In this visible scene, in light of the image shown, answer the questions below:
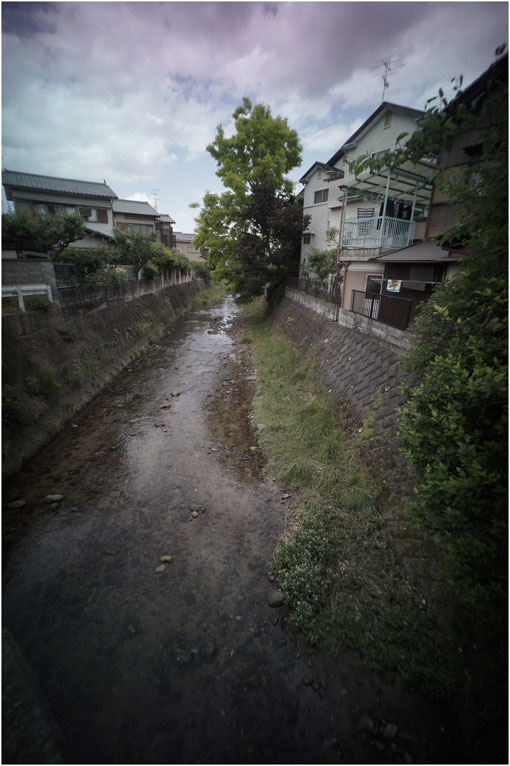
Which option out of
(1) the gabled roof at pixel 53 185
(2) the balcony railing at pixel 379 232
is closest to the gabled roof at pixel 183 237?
(1) the gabled roof at pixel 53 185

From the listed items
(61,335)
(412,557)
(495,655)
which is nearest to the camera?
(495,655)

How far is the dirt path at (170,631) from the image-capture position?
3148 mm

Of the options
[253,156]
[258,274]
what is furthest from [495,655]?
[253,156]

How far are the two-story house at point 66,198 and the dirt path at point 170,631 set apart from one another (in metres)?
24.0

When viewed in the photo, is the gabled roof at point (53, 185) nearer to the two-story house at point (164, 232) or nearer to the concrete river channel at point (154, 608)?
the two-story house at point (164, 232)

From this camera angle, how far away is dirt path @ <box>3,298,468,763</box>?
10.3 ft

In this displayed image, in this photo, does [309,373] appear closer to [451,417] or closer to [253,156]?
[451,417]

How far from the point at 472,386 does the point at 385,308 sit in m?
6.01

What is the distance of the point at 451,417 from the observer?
341 centimetres

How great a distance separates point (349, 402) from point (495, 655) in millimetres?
5729

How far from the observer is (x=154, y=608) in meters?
4.42

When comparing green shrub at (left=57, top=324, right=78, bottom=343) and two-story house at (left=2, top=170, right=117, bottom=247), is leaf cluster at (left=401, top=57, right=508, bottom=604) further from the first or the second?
two-story house at (left=2, top=170, right=117, bottom=247)

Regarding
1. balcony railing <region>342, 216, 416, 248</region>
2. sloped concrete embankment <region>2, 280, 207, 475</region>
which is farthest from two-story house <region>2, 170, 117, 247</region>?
balcony railing <region>342, 216, 416, 248</region>

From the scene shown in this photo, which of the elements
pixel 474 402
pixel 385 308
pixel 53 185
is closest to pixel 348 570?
pixel 474 402
